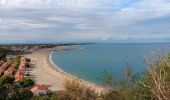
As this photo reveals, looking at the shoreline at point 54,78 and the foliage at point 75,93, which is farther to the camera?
the shoreline at point 54,78

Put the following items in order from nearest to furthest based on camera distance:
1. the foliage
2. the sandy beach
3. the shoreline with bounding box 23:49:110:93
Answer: the foliage, the shoreline with bounding box 23:49:110:93, the sandy beach

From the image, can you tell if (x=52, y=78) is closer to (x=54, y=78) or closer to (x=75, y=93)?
(x=54, y=78)

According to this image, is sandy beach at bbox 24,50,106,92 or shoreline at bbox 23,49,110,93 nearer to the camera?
shoreline at bbox 23,49,110,93

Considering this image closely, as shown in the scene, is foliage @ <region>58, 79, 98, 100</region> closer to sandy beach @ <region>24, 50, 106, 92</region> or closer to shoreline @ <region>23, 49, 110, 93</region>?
shoreline @ <region>23, 49, 110, 93</region>

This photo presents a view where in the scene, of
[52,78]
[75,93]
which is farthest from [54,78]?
[75,93]

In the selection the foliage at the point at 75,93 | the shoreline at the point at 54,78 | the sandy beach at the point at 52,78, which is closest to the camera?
the foliage at the point at 75,93

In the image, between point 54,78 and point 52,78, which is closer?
point 54,78

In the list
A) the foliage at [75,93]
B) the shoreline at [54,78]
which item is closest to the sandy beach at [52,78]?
the shoreline at [54,78]

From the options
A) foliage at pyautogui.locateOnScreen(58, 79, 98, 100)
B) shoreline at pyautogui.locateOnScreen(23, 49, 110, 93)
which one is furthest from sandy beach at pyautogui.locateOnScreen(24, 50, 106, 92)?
foliage at pyautogui.locateOnScreen(58, 79, 98, 100)

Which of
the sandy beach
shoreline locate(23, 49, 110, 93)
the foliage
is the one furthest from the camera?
the sandy beach

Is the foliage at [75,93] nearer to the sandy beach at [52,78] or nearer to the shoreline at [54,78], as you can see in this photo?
the shoreline at [54,78]

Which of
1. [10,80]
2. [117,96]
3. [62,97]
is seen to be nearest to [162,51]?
[117,96]

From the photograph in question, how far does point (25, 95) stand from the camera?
33594mm

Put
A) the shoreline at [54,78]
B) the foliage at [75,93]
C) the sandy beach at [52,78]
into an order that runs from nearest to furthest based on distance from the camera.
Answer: the foliage at [75,93] < the shoreline at [54,78] < the sandy beach at [52,78]
